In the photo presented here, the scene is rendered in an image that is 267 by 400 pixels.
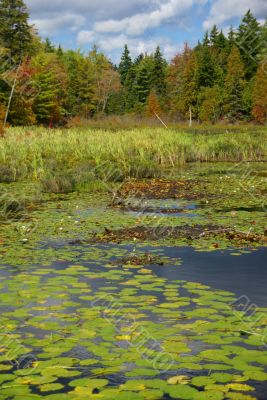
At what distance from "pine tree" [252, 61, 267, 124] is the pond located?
41.7 meters

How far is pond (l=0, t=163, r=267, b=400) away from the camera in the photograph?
12.9 feet

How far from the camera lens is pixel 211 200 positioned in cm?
1314

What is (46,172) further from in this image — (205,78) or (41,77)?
(205,78)

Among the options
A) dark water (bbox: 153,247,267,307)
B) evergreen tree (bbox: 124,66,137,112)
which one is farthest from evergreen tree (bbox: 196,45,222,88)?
dark water (bbox: 153,247,267,307)

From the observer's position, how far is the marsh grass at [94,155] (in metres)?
16.7

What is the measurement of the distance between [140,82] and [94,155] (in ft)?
175

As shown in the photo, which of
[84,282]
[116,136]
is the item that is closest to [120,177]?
[116,136]

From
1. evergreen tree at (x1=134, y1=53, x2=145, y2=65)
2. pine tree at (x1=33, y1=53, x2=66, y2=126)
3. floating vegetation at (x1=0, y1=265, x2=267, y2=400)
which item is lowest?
floating vegetation at (x1=0, y1=265, x2=267, y2=400)

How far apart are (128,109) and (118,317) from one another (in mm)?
65973

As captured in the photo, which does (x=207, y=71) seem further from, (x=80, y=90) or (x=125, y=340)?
(x=125, y=340)

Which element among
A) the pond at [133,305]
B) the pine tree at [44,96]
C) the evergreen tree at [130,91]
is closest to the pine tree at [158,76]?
the evergreen tree at [130,91]

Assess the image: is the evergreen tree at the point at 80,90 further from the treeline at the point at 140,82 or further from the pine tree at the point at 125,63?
the pine tree at the point at 125,63

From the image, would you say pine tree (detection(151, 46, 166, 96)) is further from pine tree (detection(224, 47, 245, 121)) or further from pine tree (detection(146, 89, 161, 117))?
pine tree (detection(224, 47, 245, 121))

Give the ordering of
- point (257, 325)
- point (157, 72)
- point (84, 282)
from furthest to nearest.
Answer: point (157, 72), point (84, 282), point (257, 325)
